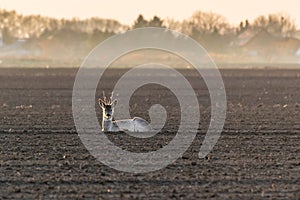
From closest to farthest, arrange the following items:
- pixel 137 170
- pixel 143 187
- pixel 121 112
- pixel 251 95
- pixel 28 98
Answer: pixel 143 187 < pixel 137 170 < pixel 121 112 < pixel 28 98 < pixel 251 95

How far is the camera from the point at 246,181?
1341cm

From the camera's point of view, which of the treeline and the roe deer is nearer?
the roe deer

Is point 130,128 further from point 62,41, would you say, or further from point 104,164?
point 62,41

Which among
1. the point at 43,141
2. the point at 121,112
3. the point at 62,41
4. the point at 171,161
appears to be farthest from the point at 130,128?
the point at 62,41

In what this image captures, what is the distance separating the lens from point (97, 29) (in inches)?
5231

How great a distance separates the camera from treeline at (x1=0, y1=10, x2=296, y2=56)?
133 metres

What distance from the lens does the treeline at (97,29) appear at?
133125 millimetres

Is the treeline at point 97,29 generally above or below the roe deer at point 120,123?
below

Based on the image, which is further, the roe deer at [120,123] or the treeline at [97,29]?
the treeline at [97,29]

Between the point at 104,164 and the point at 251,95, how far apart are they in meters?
21.7

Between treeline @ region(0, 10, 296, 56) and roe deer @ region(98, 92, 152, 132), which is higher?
roe deer @ region(98, 92, 152, 132)

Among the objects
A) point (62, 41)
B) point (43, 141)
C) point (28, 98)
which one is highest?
point (43, 141)

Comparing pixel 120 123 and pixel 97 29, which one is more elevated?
pixel 120 123

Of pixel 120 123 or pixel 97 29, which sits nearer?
pixel 120 123
